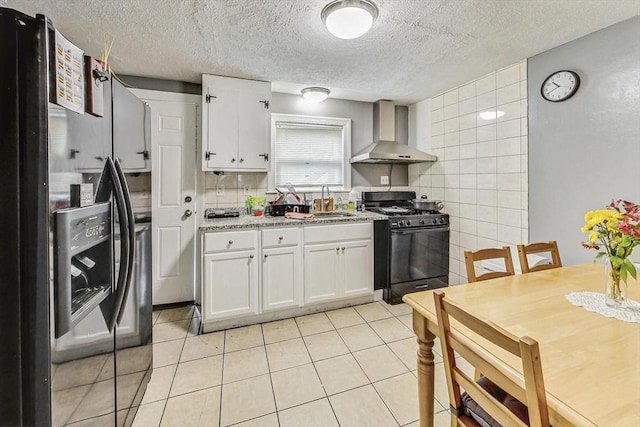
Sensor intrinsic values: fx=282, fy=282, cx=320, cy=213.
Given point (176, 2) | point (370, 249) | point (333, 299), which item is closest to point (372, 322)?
point (333, 299)

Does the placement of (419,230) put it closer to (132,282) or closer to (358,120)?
(358,120)

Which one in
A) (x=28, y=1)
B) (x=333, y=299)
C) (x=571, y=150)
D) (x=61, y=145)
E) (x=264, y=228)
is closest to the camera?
(x=61, y=145)

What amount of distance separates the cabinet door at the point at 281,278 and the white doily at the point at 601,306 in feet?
6.21

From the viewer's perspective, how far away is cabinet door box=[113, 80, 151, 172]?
4.00ft

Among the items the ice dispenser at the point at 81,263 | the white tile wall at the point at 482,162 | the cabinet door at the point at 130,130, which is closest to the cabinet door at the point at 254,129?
the cabinet door at the point at 130,130

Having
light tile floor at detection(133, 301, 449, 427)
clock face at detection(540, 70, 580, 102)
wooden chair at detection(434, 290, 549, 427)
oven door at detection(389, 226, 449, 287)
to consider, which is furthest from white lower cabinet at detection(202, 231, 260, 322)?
clock face at detection(540, 70, 580, 102)

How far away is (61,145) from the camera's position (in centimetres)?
83

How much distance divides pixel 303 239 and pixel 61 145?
1942 mm

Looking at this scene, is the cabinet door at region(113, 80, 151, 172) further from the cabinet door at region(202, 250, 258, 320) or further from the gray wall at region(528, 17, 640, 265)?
the gray wall at region(528, 17, 640, 265)

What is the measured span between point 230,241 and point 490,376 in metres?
1.99

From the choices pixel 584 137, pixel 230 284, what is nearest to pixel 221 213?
pixel 230 284

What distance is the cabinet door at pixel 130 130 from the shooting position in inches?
48.0

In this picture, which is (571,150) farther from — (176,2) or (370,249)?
(176,2)

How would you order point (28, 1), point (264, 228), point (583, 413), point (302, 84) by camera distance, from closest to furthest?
1. point (583, 413)
2. point (28, 1)
3. point (264, 228)
4. point (302, 84)
